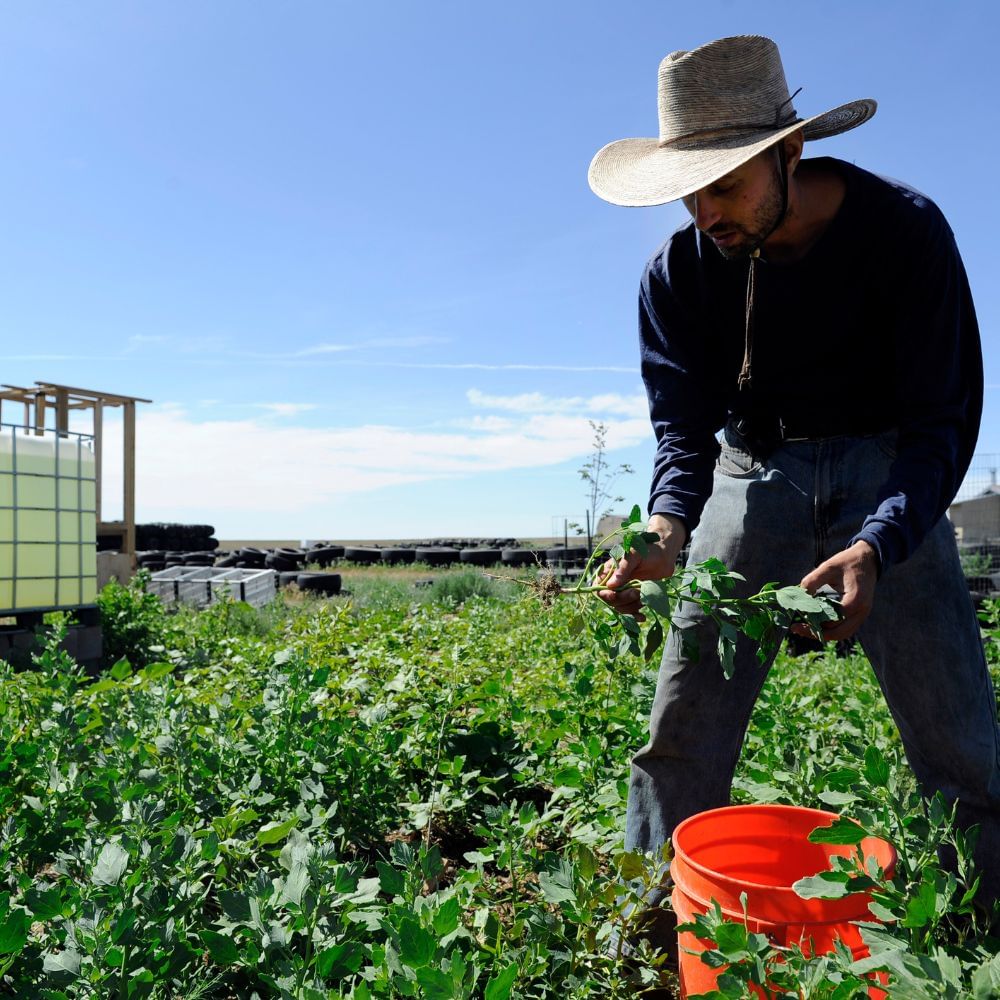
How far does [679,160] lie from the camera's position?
1847 mm

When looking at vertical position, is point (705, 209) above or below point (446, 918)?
above

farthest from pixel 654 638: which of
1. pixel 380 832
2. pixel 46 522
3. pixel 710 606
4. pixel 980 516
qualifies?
pixel 980 516

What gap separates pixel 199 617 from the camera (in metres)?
6.93

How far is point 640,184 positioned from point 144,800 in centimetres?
162

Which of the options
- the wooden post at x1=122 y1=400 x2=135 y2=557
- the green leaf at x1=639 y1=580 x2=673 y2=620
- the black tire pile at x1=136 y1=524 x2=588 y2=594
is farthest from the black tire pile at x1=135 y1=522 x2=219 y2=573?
the green leaf at x1=639 y1=580 x2=673 y2=620

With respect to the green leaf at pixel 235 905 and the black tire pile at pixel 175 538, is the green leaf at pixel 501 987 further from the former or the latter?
the black tire pile at pixel 175 538

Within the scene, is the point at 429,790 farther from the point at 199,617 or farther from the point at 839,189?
the point at 199,617

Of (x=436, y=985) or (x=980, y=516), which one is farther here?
(x=980, y=516)

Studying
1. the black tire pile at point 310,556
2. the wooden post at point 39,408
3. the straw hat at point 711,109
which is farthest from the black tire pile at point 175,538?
the straw hat at point 711,109

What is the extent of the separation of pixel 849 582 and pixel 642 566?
42 cm

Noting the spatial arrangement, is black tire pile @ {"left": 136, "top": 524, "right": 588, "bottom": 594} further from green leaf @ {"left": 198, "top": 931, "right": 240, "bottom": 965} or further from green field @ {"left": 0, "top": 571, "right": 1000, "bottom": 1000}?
green leaf @ {"left": 198, "top": 931, "right": 240, "bottom": 965}

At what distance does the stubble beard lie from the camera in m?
1.86

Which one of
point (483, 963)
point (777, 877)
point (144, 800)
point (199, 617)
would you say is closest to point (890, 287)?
point (777, 877)

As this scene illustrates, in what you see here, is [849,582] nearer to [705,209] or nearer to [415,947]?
[705,209]
